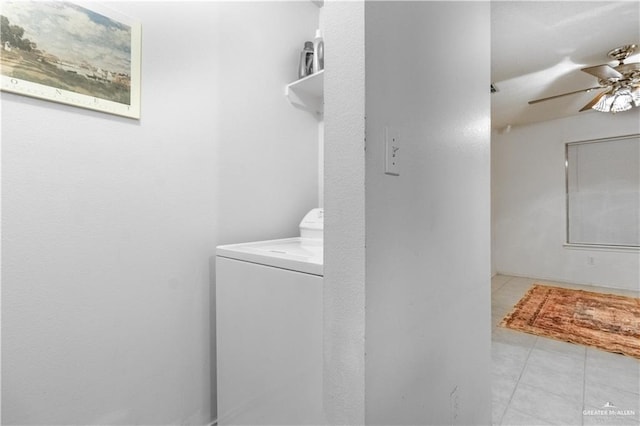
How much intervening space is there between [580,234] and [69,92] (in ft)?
19.0

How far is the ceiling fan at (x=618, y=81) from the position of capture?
2.43m

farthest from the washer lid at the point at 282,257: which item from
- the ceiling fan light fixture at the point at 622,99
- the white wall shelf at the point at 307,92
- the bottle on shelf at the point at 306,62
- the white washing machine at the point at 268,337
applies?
the ceiling fan light fixture at the point at 622,99

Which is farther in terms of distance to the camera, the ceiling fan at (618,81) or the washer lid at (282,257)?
the ceiling fan at (618,81)

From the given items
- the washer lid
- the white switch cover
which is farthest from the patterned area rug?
the white switch cover

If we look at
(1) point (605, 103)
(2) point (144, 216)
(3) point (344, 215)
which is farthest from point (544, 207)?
(2) point (144, 216)

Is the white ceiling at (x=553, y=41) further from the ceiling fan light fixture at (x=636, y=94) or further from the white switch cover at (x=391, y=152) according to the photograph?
the white switch cover at (x=391, y=152)

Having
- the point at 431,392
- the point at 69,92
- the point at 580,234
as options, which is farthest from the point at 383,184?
the point at 580,234

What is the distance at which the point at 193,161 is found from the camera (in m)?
1.36

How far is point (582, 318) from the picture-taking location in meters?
2.98

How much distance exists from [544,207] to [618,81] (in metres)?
2.43

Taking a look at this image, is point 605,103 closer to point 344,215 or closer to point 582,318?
point 582,318

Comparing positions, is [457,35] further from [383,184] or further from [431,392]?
[431,392]

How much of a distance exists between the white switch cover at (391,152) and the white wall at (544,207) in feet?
16.5

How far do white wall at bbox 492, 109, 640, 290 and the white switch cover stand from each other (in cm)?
502
